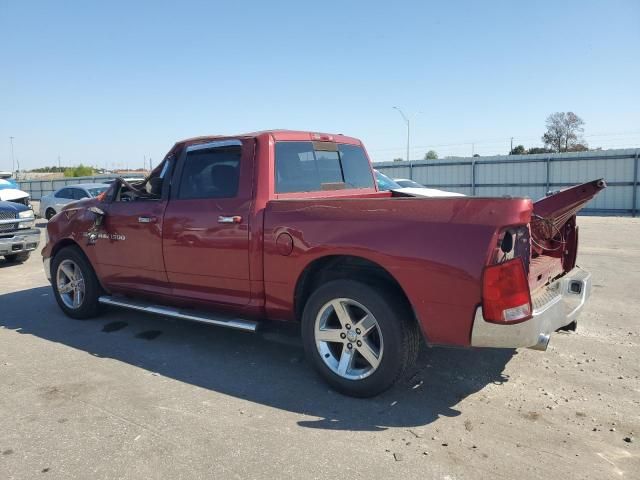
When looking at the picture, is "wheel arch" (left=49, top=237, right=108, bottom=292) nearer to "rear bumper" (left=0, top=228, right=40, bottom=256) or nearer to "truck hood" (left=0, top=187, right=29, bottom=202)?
"rear bumper" (left=0, top=228, right=40, bottom=256)

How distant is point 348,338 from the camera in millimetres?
3723

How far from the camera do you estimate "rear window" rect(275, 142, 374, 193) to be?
14.6 ft

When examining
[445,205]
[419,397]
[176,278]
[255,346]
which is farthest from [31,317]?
[445,205]

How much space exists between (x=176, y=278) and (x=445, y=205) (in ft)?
8.91

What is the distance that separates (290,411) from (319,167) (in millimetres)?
2309

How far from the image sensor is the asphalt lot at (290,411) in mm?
2900

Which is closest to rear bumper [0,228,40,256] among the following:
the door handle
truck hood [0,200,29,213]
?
truck hood [0,200,29,213]

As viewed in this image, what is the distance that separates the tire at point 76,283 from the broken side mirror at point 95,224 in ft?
1.12

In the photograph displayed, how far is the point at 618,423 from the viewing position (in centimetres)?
329

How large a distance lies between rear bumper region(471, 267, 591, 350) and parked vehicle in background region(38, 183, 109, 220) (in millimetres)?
16145

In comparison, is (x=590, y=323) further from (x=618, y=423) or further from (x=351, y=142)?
(x=351, y=142)

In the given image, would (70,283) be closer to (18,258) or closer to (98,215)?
(98,215)

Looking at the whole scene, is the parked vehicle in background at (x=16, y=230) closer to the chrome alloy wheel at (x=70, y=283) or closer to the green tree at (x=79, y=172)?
the chrome alloy wheel at (x=70, y=283)

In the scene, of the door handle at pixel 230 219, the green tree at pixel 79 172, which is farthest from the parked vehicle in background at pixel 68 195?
the green tree at pixel 79 172
